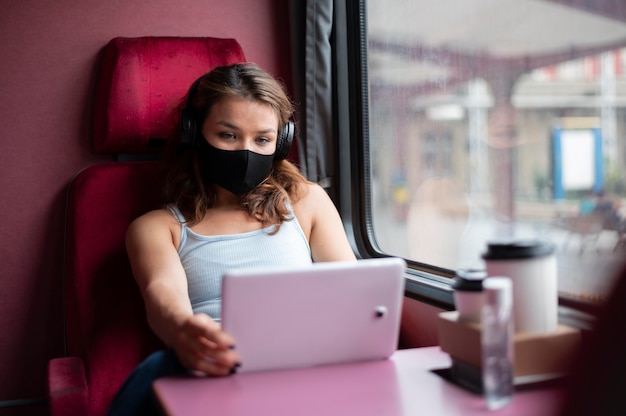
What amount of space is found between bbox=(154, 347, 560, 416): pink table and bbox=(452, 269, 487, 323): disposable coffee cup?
0.12 meters

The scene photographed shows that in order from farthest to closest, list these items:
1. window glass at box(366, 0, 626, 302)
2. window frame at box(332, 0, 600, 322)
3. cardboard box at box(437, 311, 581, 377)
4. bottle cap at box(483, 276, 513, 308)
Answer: window frame at box(332, 0, 600, 322), window glass at box(366, 0, 626, 302), cardboard box at box(437, 311, 581, 377), bottle cap at box(483, 276, 513, 308)

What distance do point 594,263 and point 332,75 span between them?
52.9 inches

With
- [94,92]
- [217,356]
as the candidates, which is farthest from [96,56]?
[217,356]

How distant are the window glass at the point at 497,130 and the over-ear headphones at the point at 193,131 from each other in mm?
439

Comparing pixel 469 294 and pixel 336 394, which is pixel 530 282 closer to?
pixel 469 294

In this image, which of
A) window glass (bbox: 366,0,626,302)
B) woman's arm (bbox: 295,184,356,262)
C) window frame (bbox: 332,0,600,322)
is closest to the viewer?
window glass (bbox: 366,0,626,302)

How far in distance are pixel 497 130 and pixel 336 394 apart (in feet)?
3.03

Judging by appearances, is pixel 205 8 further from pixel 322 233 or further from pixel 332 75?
pixel 322 233

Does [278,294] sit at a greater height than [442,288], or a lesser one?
greater

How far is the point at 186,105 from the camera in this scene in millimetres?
2053

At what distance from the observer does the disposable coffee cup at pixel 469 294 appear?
122 centimetres

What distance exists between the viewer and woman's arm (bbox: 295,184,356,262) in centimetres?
205

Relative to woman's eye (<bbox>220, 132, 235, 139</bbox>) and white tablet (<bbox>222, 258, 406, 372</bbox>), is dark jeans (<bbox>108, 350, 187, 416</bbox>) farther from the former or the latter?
woman's eye (<bbox>220, 132, 235, 139</bbox>)

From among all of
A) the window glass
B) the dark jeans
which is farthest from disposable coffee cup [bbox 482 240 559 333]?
the dark jeans
